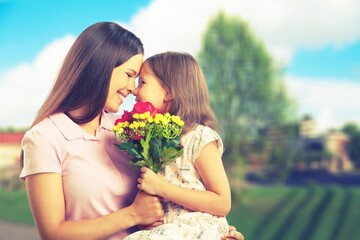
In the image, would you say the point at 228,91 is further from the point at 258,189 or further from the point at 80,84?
the point at 80,84

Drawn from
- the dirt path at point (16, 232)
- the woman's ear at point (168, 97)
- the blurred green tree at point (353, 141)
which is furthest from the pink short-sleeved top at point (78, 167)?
the dirt path at point (16, 232)

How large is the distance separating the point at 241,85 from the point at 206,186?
7.68 metres

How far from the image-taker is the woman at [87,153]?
4.67ft

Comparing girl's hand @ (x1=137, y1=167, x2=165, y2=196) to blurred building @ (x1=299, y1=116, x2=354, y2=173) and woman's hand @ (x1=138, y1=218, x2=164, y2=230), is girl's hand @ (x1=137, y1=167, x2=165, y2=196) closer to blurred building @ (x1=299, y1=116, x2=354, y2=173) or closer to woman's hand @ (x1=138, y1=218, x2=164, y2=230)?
woman's hand @ (x1=138, y1=218, x2=164, y2=230)

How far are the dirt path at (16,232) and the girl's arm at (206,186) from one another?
7.86 meters

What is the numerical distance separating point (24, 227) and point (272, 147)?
4921 mm

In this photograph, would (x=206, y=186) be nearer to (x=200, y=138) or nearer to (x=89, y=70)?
(x=200, y=138)

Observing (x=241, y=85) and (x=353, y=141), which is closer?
(x=353, y=141)

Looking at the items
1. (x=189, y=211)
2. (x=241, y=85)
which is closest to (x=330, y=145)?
(x=241, y=85)

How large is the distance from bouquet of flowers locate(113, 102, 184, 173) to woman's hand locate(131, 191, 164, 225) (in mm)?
81

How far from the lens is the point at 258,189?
938 cm

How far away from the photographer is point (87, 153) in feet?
5.02

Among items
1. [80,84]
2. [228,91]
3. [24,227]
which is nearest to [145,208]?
[80,84]

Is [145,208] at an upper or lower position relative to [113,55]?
lower
